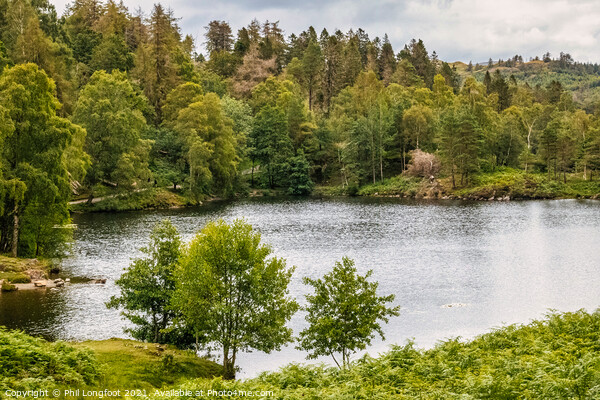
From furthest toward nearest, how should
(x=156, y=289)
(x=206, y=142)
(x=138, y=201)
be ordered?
(x=206, y=142), (x=138, y=201), (x=156, y=289)

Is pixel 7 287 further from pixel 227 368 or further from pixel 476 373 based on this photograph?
pixel 476 373

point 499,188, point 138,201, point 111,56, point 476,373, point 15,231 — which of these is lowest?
point 476,373

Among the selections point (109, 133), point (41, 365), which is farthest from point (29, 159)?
point (109, 133)

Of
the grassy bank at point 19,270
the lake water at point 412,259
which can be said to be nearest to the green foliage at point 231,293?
the lake water at point 412,259

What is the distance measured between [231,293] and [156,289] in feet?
16.5

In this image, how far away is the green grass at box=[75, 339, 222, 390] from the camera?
75.2ft

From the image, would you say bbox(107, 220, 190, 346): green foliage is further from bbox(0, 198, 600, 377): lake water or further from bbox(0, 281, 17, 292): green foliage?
bbox(0, 281, 17, 292): green foliage

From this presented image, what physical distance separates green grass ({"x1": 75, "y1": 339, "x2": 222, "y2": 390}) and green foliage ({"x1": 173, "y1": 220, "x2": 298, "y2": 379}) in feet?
4.67

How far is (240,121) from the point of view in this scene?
119750mm

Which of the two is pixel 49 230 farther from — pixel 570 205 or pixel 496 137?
pixel 496 137

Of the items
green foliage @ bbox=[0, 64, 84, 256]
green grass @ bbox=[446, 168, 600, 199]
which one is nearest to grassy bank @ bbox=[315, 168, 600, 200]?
green grass @ bbox=[446, 168, 600, 199]

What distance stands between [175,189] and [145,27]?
66.8 metres

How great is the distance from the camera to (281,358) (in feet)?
101

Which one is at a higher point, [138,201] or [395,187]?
[395,187]
